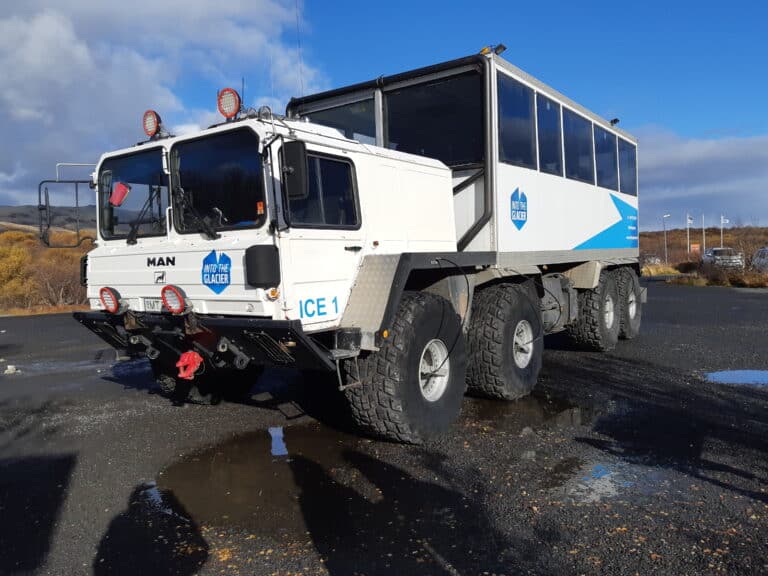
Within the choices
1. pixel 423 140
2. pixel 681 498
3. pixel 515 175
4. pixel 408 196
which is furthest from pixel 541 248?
pixel 681 498

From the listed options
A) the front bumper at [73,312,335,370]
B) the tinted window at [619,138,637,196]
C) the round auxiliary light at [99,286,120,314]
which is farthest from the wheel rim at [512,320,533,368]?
the tinted window at [619,138,637,196]

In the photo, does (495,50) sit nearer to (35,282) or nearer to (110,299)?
(110,299)

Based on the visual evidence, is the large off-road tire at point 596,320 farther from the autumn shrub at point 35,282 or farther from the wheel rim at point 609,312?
the autumn shrub at point 35,282

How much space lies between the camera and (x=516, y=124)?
6.70 meters

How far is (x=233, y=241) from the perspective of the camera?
175 inches

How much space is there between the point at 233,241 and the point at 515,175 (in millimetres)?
3438

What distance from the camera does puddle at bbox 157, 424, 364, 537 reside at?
13.1 ft

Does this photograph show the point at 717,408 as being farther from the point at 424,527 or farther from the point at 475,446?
the point at 424,527

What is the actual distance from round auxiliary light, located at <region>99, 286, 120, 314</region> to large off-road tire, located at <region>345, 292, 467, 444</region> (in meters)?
2.06

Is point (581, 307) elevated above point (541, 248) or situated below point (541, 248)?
below

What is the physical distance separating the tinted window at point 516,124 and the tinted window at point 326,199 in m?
2.13

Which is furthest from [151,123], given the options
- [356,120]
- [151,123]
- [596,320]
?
[596,320]

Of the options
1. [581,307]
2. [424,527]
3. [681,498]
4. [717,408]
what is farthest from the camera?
[581,307]

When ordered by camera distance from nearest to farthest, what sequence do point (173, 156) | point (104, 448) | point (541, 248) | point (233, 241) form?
point (233, 241) < point (173, 156) < point (104, 448) < point (541, 248)
